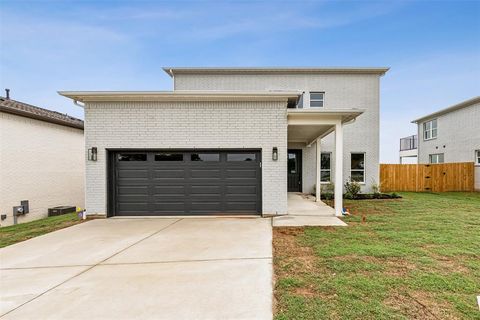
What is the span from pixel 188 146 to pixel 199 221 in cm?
238

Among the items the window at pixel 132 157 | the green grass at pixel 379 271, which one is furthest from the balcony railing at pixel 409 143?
the window at pixel 132 157

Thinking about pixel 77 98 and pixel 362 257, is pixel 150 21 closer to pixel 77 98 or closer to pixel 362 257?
pixel 77 98

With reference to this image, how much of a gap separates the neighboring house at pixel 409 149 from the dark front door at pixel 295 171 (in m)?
21.9

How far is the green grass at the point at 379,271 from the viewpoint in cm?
264

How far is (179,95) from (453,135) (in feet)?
64.6

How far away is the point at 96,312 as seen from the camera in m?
2.65

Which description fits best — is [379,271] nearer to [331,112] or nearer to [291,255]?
[291,255]

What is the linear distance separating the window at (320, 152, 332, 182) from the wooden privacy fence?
460 centimetres

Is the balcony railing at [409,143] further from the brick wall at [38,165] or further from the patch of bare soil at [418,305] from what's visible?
the brick wall at [38,165]

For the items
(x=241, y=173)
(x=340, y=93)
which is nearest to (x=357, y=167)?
(x=340, y=93)

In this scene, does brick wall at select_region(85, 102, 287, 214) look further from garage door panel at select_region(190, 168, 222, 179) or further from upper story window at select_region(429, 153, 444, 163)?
upper story window at select_region(429, 153, 444, 163)

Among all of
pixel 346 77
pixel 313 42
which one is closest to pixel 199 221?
pixel 346 77

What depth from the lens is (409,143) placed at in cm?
2973

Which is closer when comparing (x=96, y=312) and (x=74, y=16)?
(x=96, y=312)
